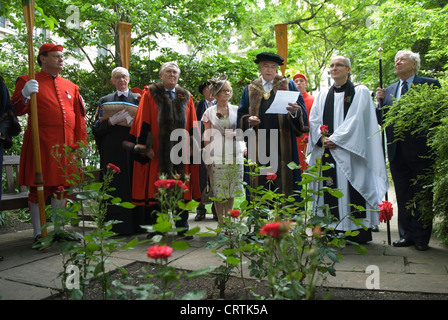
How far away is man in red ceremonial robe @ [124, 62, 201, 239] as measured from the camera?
14.1 ft

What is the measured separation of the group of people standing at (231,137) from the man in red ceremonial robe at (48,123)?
0.04ft

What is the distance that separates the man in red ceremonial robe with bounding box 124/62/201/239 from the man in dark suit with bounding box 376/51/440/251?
2.38 m

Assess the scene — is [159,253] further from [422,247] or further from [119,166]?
[119,166]

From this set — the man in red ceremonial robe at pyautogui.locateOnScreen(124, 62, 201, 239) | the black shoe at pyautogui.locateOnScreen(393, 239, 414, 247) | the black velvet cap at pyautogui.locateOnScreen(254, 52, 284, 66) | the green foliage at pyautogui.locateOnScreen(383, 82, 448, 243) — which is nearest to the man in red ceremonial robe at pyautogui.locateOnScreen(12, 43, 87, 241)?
the man in red ceremonial robe at pyautogui.locateOnScreen(124, 62, 201, 239)

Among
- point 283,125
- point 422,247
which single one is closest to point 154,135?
point 283,125

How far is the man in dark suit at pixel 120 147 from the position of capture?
4.61 metres

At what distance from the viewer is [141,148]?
4215 millimetres

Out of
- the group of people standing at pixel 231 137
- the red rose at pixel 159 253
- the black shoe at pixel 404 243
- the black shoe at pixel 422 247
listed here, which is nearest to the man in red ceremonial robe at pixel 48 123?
the group of people standing at pixel 231 137

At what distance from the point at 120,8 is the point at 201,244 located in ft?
18.5

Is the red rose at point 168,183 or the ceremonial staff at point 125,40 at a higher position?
the ceremonial staff at point 125,40

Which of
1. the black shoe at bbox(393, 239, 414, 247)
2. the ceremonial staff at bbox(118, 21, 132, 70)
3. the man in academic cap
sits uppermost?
the ceremonial staff at bbox(118, 21, 132, 70)

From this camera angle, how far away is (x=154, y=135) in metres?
4.36

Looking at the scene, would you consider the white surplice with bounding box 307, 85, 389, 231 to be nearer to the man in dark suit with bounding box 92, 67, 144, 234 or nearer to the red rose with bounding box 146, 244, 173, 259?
the man in dark suit with bounding box 92, 67, 144, 234

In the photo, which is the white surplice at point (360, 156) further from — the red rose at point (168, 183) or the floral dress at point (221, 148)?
the red rose at point (168, 183)
